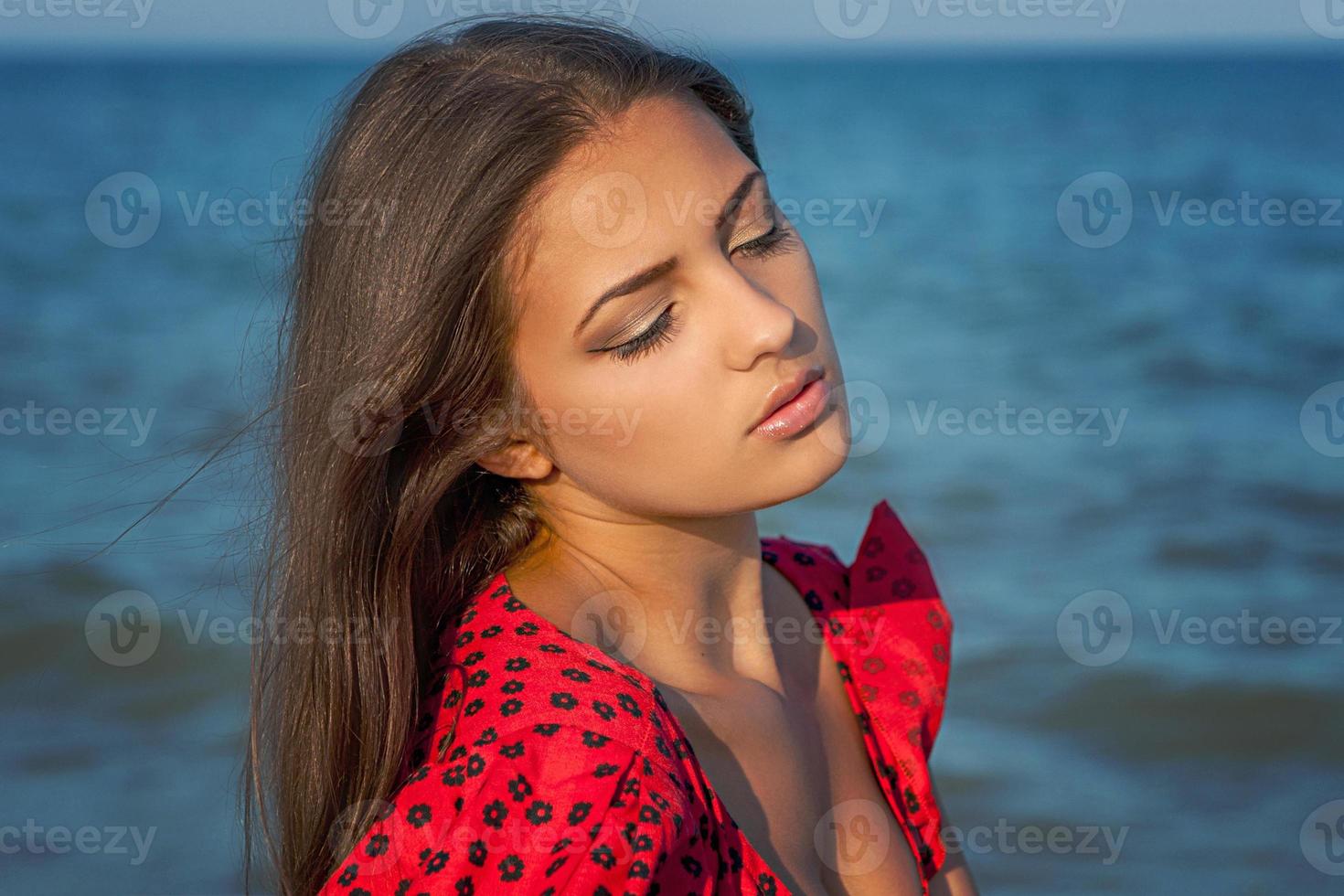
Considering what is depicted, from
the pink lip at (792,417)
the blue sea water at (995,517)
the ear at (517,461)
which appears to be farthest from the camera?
the blue sea water at (995,517)

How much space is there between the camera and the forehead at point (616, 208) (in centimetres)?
188

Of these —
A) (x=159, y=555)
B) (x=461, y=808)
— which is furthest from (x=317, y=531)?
(x=159, y=555)

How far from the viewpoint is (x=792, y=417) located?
1973 millimetres

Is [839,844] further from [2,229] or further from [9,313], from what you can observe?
[2,229]

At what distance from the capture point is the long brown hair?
1927 millimetres

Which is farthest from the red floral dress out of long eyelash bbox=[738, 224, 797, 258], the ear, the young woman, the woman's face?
long eyelash bbox=[738, 224, 797, 258]

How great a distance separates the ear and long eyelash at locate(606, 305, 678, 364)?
9.2 inches

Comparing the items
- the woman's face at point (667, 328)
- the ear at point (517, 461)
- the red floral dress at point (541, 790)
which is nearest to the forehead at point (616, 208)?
the woman's face at point (667, 328)

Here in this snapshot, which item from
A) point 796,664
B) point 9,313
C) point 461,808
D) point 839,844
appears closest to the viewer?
point 461,808

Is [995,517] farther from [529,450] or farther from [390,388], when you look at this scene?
[390,388]

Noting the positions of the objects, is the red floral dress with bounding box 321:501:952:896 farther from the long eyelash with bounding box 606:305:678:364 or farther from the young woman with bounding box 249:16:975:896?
the long eyelash with bounding box 606:305:678:364

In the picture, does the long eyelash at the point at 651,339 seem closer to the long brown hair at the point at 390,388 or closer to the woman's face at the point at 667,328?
the woman's face at the point at 667,328

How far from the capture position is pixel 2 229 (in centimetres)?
1162

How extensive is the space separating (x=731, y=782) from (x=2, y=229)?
11278mm
